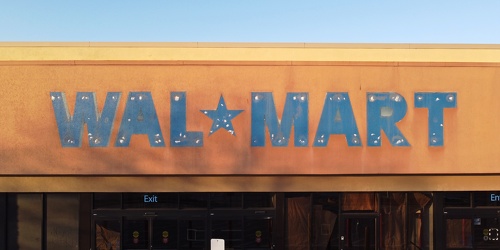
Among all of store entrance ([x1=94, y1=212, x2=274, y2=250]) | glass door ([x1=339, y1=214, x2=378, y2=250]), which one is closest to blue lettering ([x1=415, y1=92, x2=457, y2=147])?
glass door ([x1=339, y1=214, x2=378, y2=250])

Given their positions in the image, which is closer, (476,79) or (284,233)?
(476,79)

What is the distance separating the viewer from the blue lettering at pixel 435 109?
11664 mm

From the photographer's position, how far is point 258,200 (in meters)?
12.5

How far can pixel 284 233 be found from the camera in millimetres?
12547

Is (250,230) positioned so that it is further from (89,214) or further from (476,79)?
(476,79)

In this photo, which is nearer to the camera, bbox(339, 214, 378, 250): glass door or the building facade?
the building facade

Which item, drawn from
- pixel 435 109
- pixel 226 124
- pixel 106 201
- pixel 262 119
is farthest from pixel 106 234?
pixel 435 109

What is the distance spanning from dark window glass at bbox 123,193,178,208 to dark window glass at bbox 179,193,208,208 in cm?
22

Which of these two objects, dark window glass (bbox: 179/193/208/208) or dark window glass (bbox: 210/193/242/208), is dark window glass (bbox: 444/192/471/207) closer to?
dark window glass (bbox: 210/193/242/208)

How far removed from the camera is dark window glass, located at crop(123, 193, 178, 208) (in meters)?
12.4

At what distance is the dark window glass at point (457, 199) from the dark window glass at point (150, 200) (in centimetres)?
785

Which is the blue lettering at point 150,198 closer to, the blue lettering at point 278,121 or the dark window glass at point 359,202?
the blue lettering at point 278,121

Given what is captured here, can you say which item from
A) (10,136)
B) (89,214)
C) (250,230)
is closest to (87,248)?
(89,214)

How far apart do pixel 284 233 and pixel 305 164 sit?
232 centimetres
